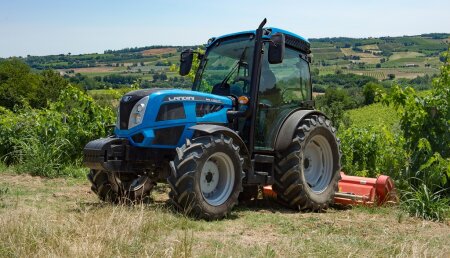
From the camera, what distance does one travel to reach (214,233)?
17.8 ft

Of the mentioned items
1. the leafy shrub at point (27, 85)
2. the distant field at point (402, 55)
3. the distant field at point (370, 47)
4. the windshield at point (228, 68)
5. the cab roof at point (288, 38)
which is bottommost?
the leafy shrub at point (27, 85)

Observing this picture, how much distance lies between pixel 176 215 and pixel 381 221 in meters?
2.53

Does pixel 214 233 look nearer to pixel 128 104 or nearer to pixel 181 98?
pixel 181 98

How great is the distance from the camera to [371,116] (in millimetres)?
55125

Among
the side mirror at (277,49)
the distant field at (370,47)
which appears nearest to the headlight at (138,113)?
the side mirror at (277,49)

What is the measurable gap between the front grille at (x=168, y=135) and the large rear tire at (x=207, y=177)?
45 centimetres

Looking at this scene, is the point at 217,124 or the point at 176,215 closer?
the point at 176,215

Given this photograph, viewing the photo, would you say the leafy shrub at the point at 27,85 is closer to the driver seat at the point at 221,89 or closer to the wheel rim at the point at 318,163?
the driver seat at the point at 221,89

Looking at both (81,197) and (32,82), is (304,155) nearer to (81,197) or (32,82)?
(81,197)

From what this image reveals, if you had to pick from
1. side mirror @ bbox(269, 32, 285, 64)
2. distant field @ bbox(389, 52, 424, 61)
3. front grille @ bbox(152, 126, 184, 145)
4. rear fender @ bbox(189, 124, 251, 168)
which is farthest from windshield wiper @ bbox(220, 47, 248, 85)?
distant field @ bbox(389, 52, 424, 61)

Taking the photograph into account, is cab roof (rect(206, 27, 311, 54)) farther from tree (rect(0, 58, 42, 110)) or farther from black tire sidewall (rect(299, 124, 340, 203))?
tree (rect(0, 58, 42, 110))

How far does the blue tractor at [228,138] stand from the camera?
622 centimetres

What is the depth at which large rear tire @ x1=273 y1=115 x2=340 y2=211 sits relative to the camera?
23.4 feet

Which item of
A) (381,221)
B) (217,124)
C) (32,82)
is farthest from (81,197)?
(32,82)
